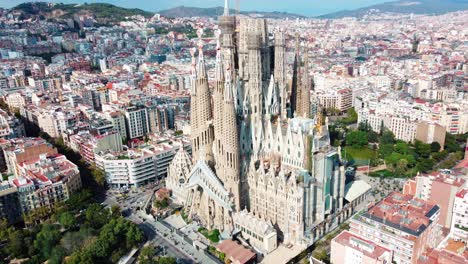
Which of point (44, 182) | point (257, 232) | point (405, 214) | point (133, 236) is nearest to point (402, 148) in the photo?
point (405, 214)

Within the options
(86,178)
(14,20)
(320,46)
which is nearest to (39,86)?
(86,178)

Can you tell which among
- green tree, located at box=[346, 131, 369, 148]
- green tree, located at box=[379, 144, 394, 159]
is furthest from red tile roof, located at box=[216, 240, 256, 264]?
green tree, located at box=[346, 131, 369, 148]

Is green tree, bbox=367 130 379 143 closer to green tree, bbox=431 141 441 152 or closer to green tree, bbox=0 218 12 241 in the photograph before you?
green tree, bbox=431 141 441 152

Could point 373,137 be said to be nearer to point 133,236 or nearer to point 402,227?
point 402,227

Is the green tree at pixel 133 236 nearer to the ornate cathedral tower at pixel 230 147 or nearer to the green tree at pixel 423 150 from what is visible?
the ornate cathedral tower at pixel 230 147

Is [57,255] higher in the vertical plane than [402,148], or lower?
lower

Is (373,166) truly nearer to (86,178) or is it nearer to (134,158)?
(134,158)

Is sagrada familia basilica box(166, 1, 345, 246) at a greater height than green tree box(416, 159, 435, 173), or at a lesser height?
greater
